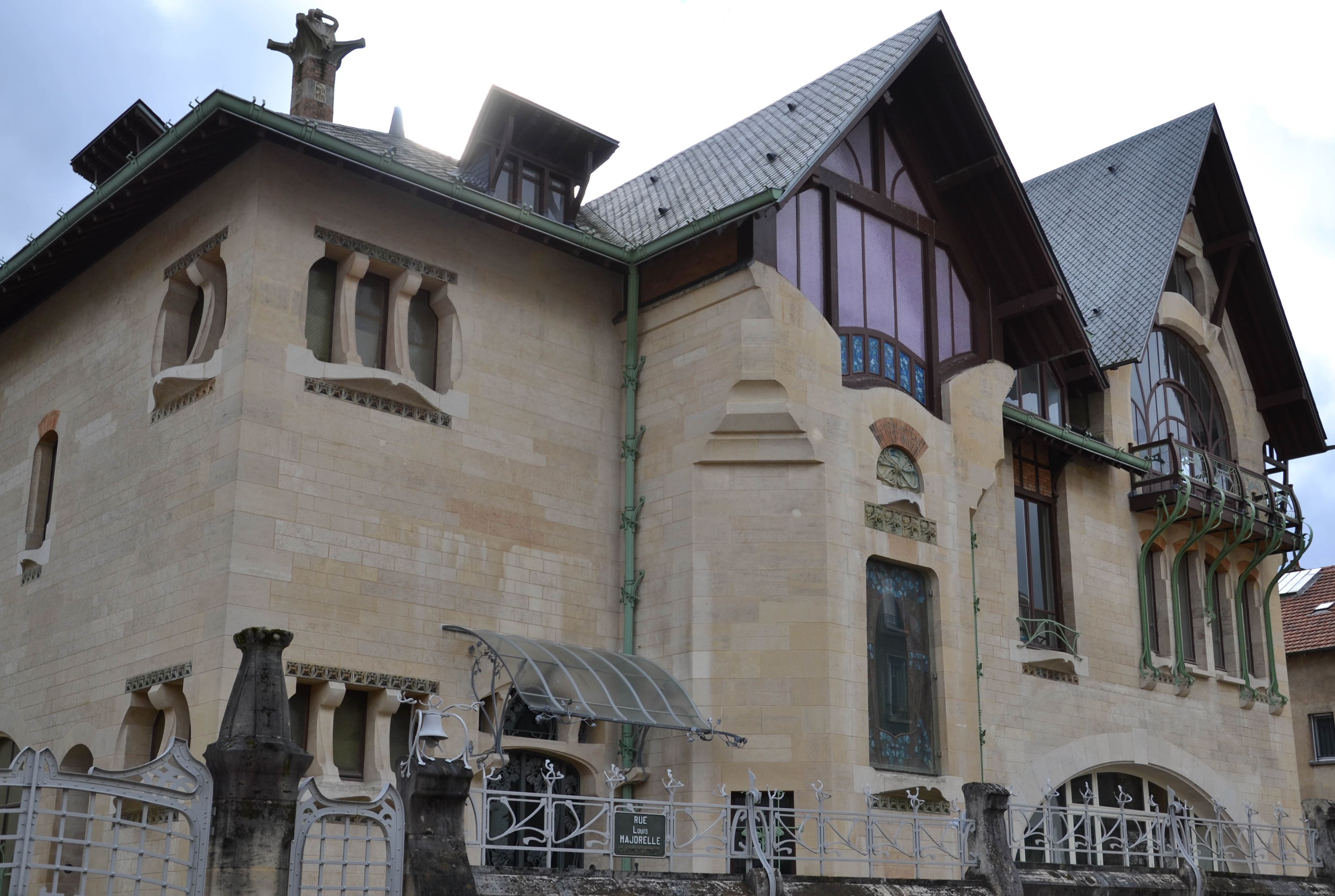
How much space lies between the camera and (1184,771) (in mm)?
23453

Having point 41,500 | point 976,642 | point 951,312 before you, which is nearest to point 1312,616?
point 976,642

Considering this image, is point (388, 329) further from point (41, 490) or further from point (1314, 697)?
point (1314, 697)

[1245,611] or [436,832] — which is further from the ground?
[1245,611]

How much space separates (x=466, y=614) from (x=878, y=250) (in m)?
7.76

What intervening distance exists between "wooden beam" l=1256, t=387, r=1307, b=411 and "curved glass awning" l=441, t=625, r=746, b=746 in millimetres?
16149

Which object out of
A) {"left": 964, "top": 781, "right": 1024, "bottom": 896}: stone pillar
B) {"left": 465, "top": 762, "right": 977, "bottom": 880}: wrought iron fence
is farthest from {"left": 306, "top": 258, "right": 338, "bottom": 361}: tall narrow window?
{"left": 964, "top": 781, "right": 1024, "bottom": 896}: stone pillar

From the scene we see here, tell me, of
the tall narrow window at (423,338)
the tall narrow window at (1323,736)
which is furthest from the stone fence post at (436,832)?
the tall narrow window at (1323,736)

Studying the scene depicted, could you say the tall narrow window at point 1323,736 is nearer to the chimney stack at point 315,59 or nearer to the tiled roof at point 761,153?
the tiled roof at point 761,153

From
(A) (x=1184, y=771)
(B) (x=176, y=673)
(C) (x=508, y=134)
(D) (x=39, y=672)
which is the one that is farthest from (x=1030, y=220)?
(D) (x=39, y=672)

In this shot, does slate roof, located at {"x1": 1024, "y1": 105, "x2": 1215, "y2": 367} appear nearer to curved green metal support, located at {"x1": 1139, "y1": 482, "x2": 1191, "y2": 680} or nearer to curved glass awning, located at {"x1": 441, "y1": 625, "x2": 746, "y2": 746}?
Result: curved green metal support, located at {"x1": 1139, "y1": 482, "x2": 1191, "y2": 680}

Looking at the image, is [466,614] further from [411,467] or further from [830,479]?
[830,479]

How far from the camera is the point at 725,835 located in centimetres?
1466

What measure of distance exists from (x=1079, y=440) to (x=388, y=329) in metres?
11.3

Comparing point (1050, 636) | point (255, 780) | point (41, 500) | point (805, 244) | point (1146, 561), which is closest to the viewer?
point (255, 780)
